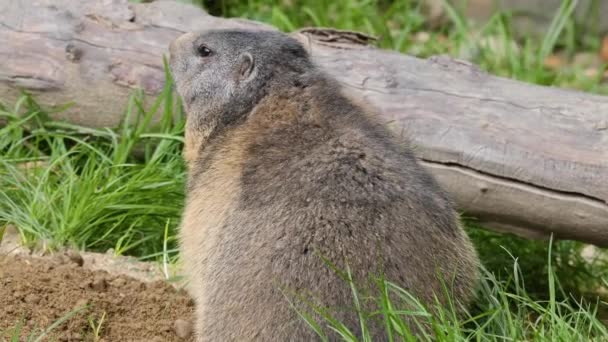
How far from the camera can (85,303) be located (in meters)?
4.00

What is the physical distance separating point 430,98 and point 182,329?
1.79 metres

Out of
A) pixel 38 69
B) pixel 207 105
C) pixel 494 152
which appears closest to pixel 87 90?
pixel 38 69

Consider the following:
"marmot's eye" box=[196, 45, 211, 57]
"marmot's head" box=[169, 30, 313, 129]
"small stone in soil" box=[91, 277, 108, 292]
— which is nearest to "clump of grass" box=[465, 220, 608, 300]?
"marmot's head" box=[169, 30, 313, 129]

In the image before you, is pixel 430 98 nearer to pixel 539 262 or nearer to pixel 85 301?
pixel 539 262

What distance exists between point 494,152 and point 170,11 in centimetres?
206

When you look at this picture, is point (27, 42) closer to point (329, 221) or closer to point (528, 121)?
point (329, 221)

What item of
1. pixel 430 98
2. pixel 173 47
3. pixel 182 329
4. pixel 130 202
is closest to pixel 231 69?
pixel 173 47

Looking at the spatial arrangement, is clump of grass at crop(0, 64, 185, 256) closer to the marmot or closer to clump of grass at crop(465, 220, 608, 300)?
the marmot

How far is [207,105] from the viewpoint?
4305 millimetres

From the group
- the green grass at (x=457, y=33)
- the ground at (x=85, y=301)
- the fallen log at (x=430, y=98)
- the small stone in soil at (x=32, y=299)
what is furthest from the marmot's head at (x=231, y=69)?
the green grass at (x=457, y=33)

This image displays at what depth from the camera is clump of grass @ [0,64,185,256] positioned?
15.1ft

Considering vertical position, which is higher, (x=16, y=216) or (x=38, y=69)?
(x=38, y=69)

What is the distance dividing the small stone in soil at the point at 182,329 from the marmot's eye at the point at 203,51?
1.31m

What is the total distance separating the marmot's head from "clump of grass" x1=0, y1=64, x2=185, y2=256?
485 mm
